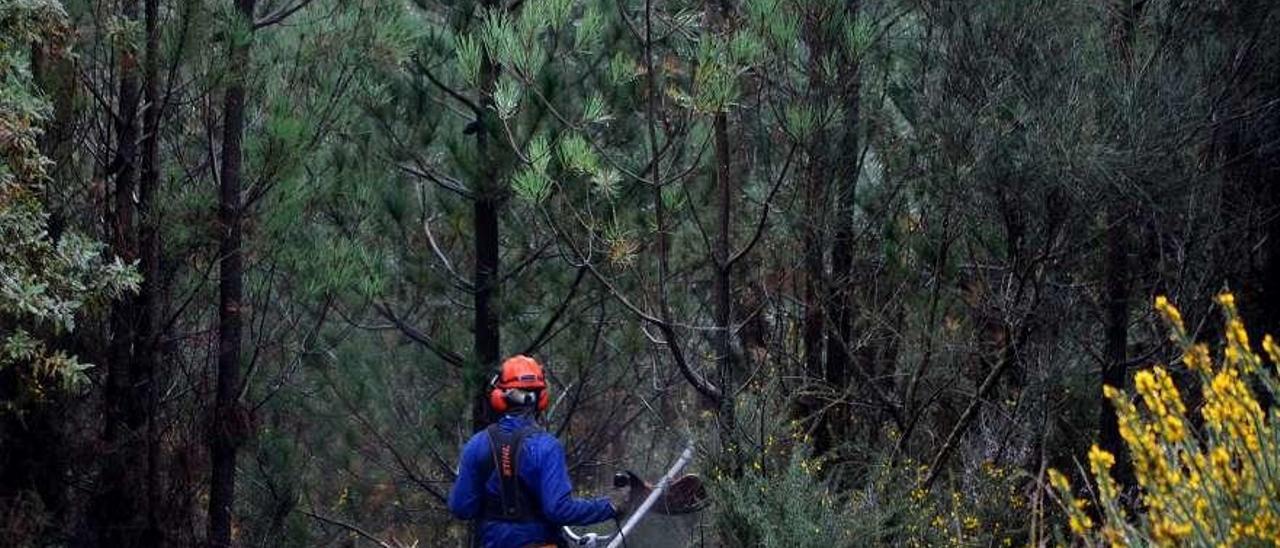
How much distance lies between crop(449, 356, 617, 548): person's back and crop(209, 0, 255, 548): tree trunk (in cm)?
401

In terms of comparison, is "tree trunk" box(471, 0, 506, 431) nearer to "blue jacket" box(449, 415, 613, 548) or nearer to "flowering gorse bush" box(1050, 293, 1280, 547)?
"blue jacket" box(449, 415, 613, 548)

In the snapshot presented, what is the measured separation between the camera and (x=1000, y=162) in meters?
9.33

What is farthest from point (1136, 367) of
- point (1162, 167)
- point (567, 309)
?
point (567, 309)

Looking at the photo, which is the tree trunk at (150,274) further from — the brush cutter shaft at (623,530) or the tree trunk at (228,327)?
the brush cutter shaft at (623,530)

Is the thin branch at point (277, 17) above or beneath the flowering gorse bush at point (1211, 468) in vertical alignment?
above

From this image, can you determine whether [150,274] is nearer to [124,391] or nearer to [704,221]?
[124,391]

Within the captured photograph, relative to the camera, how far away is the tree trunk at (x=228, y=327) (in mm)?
11336

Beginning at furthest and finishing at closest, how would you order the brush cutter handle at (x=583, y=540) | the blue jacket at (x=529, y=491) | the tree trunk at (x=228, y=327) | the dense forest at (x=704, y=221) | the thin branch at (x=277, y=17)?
the thin branch at (x=277, y=17) → the tree trunk at (x=228, y=327) → the dense forest at (x=704, y=221) → the brush cutter handle at (x=583, y=540) → the blue jacket at (x=529, y=491)

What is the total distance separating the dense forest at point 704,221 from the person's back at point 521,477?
1.13 meters

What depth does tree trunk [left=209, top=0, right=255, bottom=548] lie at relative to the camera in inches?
446

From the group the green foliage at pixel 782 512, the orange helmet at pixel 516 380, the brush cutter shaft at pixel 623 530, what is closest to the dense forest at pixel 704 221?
the green foliage at pixel 782 512

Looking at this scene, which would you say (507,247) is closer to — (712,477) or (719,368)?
(719,368)

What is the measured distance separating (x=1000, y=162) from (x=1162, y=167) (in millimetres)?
886

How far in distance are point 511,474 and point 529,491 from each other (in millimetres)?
131
